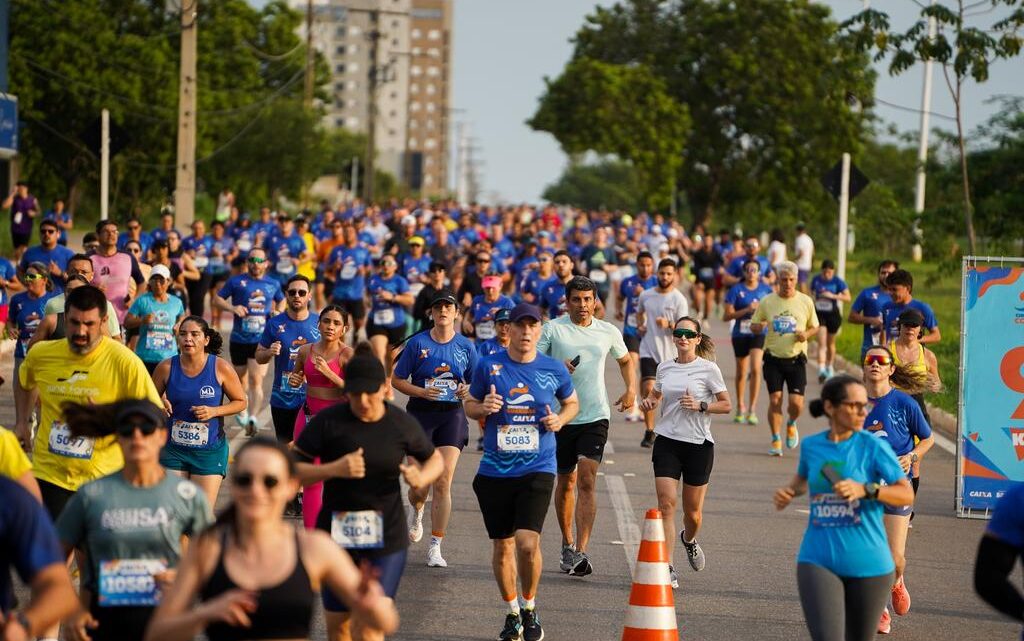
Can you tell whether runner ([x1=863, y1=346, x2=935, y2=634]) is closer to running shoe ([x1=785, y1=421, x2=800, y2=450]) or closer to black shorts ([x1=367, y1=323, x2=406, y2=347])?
running shoe ([x1=785, y1=421, x2=800, y2=450])

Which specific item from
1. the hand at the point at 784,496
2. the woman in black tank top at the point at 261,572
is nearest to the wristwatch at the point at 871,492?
the hand at the point at 784,496

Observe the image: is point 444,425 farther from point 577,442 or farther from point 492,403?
point 492,403

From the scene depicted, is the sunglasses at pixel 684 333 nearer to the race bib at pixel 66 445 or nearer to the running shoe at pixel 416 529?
the running shoe at pixel 416 529

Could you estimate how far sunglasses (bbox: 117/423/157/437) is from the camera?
21.0 feet

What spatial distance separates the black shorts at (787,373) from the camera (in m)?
17.3

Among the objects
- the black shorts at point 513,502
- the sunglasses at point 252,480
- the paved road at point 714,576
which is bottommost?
the paved road at point 714,576

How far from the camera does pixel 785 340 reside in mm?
17312

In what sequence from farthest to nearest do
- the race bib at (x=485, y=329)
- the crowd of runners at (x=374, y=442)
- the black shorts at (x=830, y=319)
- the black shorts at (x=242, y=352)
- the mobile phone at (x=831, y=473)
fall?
1. the black shorts at (x=830, y=319)
2. the black shorts at (x=242, y=352)
3. the race bib at (x=485, y=329)
4. the mobile phone at (x=831, y=473)
5. the crowd of runners at (x=374, y=442)

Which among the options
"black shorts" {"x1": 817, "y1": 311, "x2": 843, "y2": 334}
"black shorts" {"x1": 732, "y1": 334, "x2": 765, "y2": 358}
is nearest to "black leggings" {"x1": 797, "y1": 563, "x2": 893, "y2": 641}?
"black shorts" {"x1": 732, "y1": 334, "x2": 765, "y2": 358}

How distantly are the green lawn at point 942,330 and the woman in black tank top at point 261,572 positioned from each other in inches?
508

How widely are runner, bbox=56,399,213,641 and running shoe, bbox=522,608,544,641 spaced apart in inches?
130

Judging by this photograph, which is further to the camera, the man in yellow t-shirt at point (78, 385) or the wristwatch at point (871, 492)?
the man in yellow t-shirt at point (78, 385)

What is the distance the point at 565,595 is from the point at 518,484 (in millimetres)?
1371

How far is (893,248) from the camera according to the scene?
5275cm
